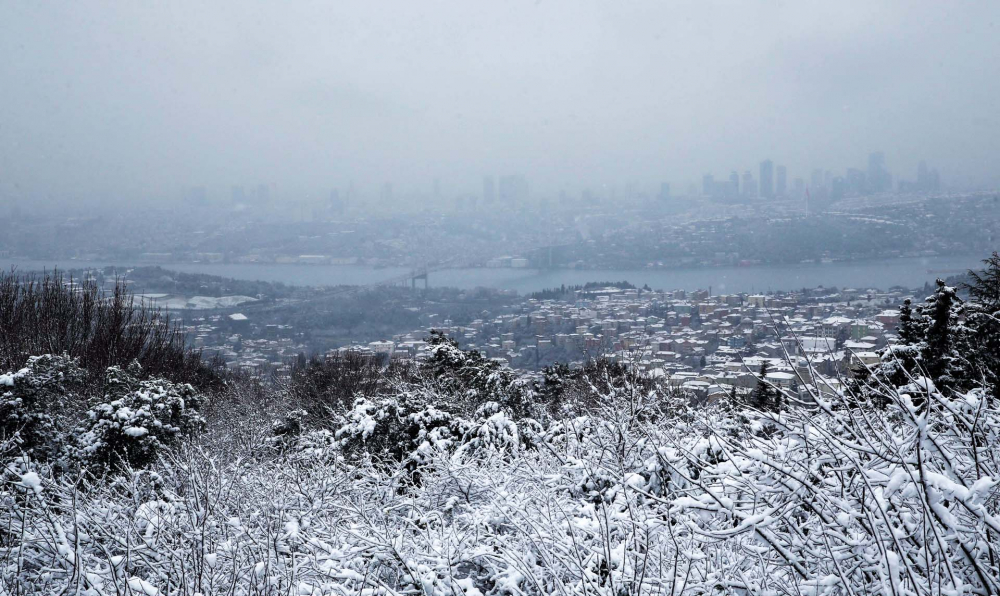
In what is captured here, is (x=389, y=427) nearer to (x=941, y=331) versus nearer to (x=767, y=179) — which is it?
(x=941, y=331)

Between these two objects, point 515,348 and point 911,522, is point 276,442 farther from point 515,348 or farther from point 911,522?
point 515,348

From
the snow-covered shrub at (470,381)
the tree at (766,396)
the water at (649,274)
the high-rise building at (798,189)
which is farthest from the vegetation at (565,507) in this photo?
the high-rise building at (798,189)

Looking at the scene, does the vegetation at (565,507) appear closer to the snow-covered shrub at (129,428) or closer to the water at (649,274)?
the snow-covered shrub at (129,428)

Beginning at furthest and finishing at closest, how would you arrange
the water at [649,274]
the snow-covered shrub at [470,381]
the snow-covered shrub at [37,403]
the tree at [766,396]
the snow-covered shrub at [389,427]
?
the water at [649,274] < the snow-covered shrub at [470,381] < the snow-covered shrub at [389,427] < the snow-covered shrub at [37,403] < the tree at [766,396]

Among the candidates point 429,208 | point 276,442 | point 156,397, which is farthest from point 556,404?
point 429,208

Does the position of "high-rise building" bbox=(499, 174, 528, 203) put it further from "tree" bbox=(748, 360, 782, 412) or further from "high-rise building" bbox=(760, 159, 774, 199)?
"tree" bbox=(748, 360, 782, 412)

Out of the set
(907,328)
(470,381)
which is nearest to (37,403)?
(470,381)
